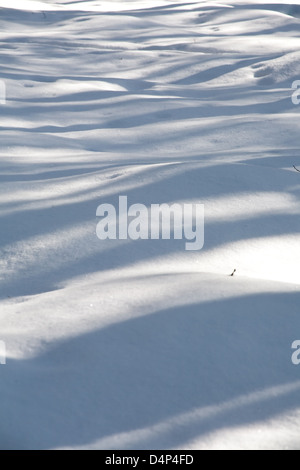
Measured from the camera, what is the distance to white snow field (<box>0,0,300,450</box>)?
1214mm

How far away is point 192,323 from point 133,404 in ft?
0.93

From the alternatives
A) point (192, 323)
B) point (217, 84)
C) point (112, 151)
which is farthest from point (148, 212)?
point (217, 84)

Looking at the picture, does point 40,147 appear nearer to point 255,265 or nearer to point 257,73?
point 255,265

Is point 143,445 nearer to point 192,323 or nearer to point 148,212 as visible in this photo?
point 192,323

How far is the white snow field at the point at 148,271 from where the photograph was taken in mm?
1214

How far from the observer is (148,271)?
5.92 ft

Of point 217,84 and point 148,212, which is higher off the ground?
point 217,84

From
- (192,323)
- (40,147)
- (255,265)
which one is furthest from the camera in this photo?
(40,147)

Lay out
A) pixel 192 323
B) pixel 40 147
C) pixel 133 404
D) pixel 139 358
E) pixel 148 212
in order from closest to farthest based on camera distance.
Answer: pixel 133 404
pixel 139 358
pixel 192 323
pixel 148 212
pixel 40 147

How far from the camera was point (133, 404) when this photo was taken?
1230 mm
